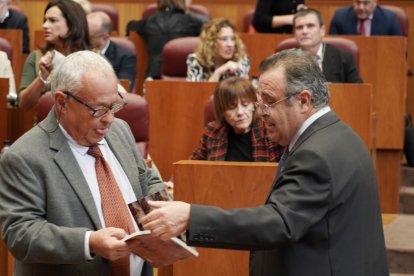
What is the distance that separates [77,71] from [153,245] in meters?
0.46

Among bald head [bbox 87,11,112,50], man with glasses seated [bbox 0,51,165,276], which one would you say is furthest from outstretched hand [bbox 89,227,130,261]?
bald head [bbox 87,11,112,50]

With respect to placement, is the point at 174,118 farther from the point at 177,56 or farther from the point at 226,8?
the point at 226,8

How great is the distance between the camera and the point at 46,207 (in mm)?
2154

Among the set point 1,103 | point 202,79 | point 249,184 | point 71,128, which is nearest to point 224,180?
point 249,184

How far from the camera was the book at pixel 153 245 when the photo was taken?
2.08 meters

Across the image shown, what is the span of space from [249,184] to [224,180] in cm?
8

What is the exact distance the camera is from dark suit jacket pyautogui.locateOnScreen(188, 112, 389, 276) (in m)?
2.01

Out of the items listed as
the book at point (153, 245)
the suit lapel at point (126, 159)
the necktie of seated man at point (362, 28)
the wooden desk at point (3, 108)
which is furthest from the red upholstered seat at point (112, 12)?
the book at point (153, 245)

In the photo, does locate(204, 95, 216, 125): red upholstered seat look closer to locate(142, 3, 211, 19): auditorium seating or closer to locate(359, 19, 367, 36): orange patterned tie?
locate(359, 19, 367, 36): orange patterned tie

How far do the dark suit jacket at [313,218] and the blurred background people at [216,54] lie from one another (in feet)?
9.11

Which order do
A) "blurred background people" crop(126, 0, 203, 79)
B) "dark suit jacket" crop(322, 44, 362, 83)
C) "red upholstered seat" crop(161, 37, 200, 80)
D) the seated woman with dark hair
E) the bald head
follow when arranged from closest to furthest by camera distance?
the seated woman with dark hair → "dark suit jacket" crop(322, 44, 362, 83) → the bald head → "red upholstered seat" crop(161, 37, 200, 80) → "blurred background people" crop(126, 0, 203, 79)

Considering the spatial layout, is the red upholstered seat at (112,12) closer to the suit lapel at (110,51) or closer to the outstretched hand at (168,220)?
the suit lapel at (110,51)

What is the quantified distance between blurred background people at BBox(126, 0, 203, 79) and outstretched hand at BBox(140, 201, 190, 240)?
12.7 feet

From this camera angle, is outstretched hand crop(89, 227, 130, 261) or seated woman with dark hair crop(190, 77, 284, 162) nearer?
outstretched hand crop(89, 227, 130, 261)
